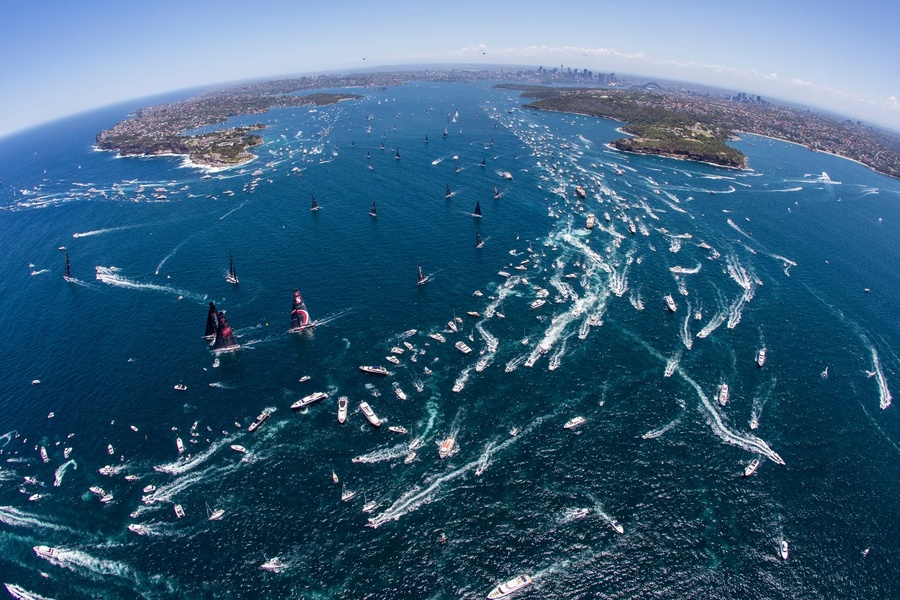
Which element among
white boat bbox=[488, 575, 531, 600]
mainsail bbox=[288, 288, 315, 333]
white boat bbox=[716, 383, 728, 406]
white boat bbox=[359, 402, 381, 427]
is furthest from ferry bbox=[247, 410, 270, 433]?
white boat bbox=[716, 383, 728, 406]

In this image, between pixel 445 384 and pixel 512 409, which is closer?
pixel 512 409

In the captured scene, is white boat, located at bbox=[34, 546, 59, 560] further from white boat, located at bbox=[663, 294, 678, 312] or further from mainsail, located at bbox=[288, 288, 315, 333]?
white boat, located at bbox=[663, 294, 678, 312]

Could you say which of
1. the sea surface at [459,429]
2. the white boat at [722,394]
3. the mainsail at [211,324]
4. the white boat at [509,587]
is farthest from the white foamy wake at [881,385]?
the mainsail at [211,324]

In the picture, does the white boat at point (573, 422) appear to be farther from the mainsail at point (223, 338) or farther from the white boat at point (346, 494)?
the mainsail at point (223, 338)

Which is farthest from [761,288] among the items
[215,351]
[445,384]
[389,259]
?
[215,351]

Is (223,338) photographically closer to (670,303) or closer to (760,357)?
(670,303)

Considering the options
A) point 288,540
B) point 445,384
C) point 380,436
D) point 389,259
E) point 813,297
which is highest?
point 389,259

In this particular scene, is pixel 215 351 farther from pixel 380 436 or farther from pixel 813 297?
pixel 813 297
